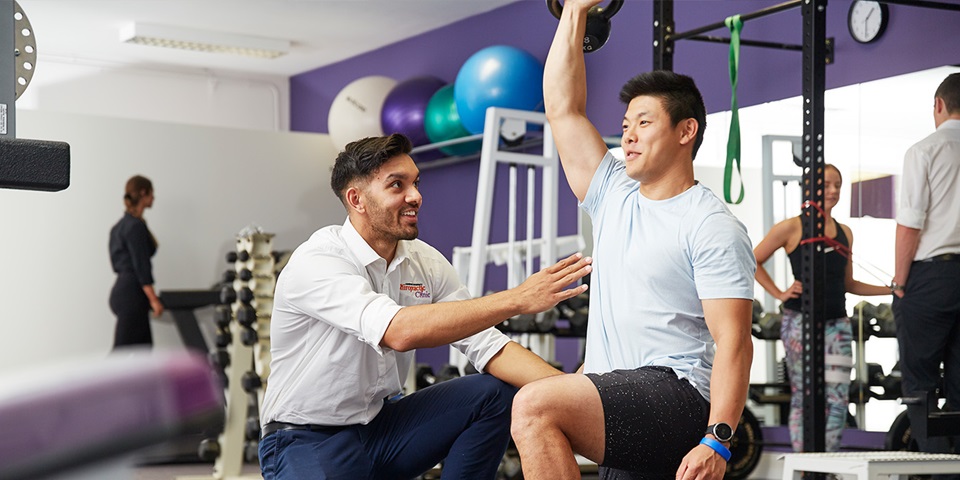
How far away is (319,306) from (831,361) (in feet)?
9.54

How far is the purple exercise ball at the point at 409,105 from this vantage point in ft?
23.1

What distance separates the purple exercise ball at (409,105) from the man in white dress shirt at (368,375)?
14.5ft

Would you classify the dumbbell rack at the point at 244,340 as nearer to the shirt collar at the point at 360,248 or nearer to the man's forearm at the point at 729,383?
the shirt collar at the point at 360,248

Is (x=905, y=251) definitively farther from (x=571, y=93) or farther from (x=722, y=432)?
(x=722, y=432)

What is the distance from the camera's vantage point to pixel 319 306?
245cm

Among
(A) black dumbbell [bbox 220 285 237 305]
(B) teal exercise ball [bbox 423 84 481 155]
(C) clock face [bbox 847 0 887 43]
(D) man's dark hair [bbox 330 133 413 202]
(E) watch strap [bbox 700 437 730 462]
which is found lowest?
(E) watch strap [bbox 700 437 730 462]

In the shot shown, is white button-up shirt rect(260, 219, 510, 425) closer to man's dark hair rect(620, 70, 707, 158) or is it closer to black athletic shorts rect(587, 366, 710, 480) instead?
black athletic shorts rect(587, 366, 710, 480)

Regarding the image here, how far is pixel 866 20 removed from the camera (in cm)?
495

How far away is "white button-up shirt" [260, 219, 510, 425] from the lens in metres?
2.48

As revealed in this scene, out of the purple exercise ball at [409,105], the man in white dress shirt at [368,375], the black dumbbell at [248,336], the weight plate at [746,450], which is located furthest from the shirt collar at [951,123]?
the purple exercise ball at [409,105]

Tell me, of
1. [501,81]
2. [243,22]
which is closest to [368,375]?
[501,81]

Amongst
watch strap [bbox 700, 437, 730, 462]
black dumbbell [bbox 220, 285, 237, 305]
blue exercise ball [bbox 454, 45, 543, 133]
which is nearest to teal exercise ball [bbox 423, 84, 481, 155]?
blue exercise ball [bbox 454, 45, 543, 133]

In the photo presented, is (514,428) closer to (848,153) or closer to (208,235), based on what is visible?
(848,153)

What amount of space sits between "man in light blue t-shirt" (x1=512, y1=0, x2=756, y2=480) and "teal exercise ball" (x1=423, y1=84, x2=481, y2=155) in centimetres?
422
